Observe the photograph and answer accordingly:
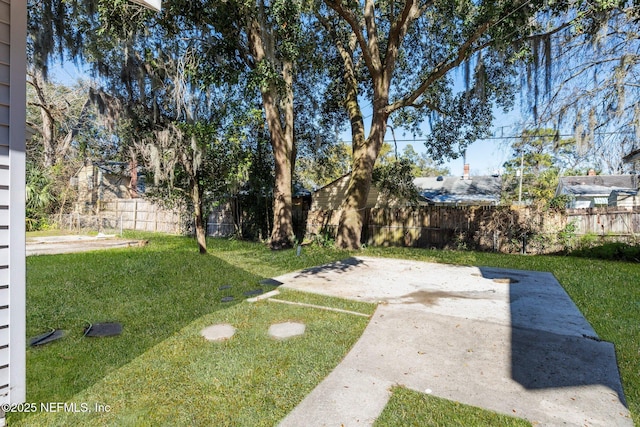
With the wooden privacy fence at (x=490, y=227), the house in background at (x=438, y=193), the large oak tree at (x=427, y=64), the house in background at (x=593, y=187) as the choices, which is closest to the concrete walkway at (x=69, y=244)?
the wooden privacy fence at (x=490, y=227)

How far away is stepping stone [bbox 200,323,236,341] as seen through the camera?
284cm

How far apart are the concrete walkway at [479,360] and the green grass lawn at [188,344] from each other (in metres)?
0.14

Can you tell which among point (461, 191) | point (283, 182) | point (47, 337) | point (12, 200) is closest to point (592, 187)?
point (461, 191)

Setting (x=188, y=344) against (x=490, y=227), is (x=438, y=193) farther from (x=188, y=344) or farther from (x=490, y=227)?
(x=188, y=344)

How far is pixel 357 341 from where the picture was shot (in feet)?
9.14

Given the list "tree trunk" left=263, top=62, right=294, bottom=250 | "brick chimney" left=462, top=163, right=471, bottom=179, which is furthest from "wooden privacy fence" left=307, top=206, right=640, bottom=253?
"brick chimney" left=462, top=163, right=471, bottom=179

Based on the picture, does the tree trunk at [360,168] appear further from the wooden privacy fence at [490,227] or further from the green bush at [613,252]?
the green bush at [613,252]

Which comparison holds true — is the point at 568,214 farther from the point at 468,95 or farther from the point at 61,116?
the point at 61,116

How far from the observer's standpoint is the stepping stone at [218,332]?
284 cm

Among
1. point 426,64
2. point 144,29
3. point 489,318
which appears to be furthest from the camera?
point 426,64

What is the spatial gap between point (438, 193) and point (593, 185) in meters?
10.7

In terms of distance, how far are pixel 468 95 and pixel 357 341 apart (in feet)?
22.7

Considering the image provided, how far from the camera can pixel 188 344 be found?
269 centimetres

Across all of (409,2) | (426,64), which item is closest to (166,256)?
(409,2)
